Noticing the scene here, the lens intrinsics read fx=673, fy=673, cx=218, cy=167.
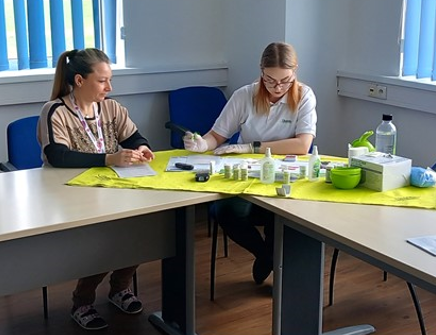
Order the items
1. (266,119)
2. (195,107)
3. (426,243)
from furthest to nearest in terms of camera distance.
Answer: (195,107)
(266,119)
(426,243)

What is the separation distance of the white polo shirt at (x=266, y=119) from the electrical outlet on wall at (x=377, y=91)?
84 centimetres

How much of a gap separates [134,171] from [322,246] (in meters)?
0.75

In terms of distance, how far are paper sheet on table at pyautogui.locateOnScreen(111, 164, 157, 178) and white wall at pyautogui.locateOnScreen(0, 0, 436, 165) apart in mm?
1375

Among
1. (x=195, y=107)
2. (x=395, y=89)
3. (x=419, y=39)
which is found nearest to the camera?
(x=419, y=39)

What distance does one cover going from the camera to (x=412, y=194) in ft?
7.41

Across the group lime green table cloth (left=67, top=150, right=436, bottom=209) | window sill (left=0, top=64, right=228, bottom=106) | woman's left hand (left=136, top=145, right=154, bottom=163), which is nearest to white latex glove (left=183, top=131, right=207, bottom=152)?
woman's left hand (left=136, top=145, right=154, bottom=163)

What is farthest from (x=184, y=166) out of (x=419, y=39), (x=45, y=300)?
(x=419, y=39)

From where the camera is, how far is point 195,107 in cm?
409

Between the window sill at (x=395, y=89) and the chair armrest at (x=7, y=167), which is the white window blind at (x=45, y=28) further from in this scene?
the window sill at (x=395, y=89)

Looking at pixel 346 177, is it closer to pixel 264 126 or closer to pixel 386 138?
pixel 386 138

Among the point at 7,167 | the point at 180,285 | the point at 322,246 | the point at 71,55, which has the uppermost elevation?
the point at 71,55

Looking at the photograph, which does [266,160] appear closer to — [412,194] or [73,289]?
[412,194]

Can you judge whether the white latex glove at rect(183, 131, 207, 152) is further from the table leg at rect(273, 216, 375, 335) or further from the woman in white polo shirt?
the table leg at rect(273, 216, 375, 335)

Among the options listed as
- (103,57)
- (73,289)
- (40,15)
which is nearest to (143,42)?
(40,15)
